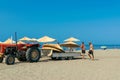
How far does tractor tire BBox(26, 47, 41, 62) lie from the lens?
18.9 m

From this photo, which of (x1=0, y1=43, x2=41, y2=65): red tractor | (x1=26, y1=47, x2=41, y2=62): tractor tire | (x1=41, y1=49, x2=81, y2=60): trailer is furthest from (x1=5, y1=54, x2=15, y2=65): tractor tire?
(x1=41, y1=49, x2=81, y2=60): trailer

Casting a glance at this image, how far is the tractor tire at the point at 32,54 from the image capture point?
744 inches

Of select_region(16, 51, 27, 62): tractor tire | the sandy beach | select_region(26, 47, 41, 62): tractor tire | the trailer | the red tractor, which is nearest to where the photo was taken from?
the sandy beach

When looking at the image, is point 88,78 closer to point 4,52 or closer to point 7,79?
point 7,79

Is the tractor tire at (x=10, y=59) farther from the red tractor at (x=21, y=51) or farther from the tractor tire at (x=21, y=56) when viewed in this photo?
the tractor tire at (x=21, y=56)

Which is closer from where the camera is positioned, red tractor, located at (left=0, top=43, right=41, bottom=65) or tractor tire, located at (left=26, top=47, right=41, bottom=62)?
red tractor, located at (left=0, top=43, right=41, bottom=65)

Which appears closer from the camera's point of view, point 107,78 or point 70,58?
point 107,78

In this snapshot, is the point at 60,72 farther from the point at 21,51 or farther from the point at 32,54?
the point at 21,51

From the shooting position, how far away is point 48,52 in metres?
21.8

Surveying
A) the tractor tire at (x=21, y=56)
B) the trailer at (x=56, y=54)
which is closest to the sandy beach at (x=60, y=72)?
the tractor tire at (x=21, y=56)

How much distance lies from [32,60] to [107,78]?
28.4 ft

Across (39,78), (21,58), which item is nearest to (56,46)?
(21,58)

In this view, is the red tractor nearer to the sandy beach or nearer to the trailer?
the trailer

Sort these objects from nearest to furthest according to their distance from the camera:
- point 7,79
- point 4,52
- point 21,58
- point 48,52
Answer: point 7,79, point 4,52, point 21,58, point 48,52
